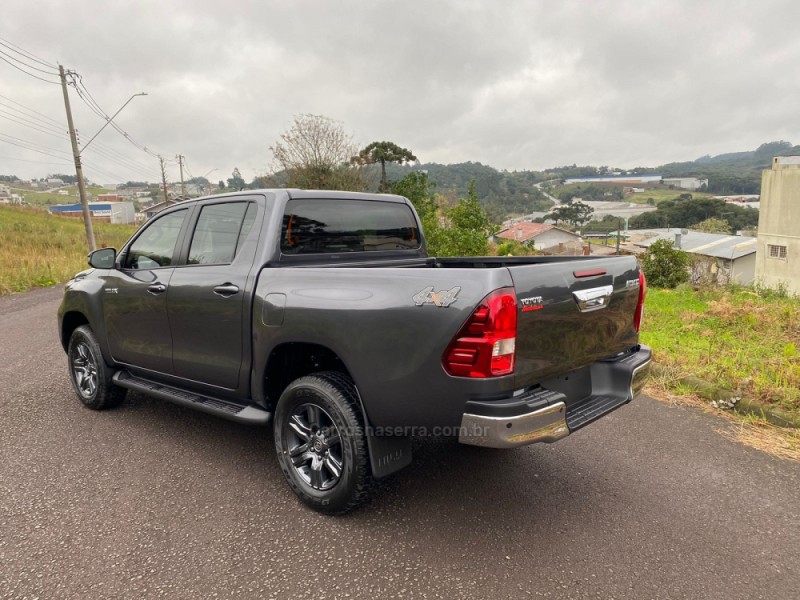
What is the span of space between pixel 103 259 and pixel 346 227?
215 centimetres

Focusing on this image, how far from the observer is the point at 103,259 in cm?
409

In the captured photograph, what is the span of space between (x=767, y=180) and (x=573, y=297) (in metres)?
41.2

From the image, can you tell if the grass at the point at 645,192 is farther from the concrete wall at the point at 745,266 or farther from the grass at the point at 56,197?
the grass at the point at 56,197

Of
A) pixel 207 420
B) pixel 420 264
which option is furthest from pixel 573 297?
pixel 207 420

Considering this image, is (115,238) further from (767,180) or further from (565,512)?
(767,180)

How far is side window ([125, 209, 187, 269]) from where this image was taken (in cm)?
375

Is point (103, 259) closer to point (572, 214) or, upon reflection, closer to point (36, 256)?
point (36, 256)

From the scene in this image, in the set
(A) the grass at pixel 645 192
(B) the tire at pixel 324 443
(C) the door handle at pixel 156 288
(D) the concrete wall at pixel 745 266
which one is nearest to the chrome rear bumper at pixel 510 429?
(B) the tire at pixel 324 443

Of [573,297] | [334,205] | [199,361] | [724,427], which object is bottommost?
[724,427]

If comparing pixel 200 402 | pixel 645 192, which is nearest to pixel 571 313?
pixel 200 402

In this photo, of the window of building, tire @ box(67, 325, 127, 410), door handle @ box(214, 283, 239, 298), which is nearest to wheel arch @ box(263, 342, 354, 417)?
door handle @ box(214, 283, 239, 298)

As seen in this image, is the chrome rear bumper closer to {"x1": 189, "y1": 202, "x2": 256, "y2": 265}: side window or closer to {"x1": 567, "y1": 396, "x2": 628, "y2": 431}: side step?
{"x1": 567, "y1": 396, "x2": 628, "y2": 431}: side step

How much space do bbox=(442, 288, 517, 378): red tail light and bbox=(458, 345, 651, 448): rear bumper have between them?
163 millimetres

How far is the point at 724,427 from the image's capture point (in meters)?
3.86
